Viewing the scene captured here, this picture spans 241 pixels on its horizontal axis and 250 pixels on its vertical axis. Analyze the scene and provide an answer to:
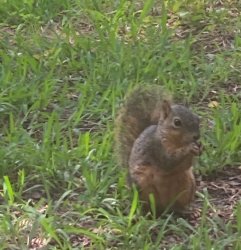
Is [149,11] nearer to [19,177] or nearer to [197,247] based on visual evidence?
[19,177]

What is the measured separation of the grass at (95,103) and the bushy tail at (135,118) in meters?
0.15

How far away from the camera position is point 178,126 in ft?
12.5

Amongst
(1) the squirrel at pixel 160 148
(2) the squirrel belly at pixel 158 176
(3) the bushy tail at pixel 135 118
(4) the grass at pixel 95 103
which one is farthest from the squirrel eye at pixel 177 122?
(4) the grass at pixel 95 103

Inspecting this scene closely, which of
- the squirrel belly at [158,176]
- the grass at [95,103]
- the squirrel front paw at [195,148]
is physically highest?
the squirrel front paw at [195,148]

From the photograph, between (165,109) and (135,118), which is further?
(135,118)

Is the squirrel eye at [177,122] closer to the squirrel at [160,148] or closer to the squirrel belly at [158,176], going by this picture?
the squirrel at [160,148]

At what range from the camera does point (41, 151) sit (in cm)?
443

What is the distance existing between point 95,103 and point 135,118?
91 centimetres

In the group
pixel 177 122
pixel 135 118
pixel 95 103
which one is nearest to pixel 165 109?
pixel 177 122

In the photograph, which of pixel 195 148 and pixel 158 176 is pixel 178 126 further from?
pixel 158 176

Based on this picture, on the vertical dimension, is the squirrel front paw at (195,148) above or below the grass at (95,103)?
above

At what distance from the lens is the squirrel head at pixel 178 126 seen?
380 cm

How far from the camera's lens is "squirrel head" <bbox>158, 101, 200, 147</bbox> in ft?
12.5

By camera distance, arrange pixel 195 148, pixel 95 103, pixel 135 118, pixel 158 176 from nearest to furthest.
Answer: pixel 195 148 → pixel 158 176 → pixel 135 118 → pixel 95 103
